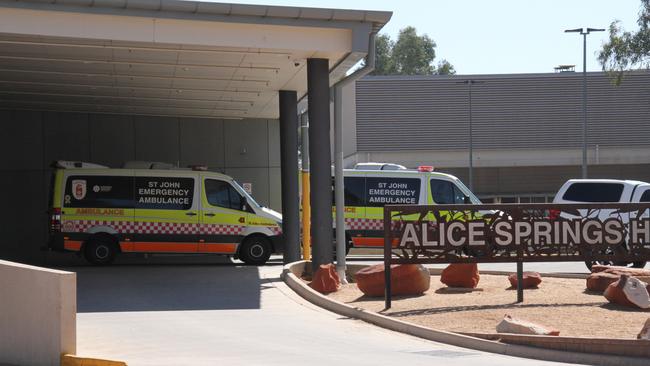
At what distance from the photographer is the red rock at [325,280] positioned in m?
17.0

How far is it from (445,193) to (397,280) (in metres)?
11.1

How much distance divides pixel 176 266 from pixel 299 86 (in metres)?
5.15

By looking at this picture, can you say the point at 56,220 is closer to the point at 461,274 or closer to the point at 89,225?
the point at 89,225

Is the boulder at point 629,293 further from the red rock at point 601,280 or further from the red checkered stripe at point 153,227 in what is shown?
the red checkered stripe at point 153,227

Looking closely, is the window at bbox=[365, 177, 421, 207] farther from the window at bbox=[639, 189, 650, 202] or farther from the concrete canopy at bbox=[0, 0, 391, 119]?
the window at bbox=[639, 189, 650, 202]

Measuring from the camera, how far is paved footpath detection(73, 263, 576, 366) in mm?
A: 10727

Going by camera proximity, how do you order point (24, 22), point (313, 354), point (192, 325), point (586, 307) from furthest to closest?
point (24, 22), point (586, 307), point (192, 325), point (313, 354)

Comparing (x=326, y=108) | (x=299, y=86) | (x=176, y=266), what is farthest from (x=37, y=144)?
(x=326, y=108)

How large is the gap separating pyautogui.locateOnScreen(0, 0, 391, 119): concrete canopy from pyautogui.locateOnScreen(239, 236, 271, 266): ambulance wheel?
140 inches

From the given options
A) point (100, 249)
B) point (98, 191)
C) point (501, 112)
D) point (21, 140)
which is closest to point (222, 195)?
point (98, 191)

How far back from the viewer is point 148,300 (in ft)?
54.0

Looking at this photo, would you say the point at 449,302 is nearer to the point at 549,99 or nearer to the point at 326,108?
the point at 326,108

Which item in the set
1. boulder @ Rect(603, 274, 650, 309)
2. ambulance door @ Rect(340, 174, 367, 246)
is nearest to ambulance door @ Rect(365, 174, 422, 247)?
ambulance door @ Rect(340, 174, 367, 246)

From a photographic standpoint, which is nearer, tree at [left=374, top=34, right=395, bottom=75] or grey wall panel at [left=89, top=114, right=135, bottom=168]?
grey wall panel at [left=89, top=114, right=135, bottom=168]
